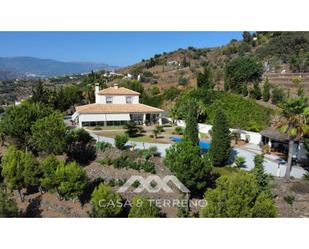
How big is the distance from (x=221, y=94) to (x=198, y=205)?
35427mm

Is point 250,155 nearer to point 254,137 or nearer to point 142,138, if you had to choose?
point 254,137

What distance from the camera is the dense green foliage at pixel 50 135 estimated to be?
3303 centimetres

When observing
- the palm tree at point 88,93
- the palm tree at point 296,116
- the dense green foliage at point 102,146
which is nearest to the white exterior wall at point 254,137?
the palm tree at point 296,116

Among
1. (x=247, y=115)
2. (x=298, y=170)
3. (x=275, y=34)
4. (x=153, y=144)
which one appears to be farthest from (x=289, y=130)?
(x=275, y=34)

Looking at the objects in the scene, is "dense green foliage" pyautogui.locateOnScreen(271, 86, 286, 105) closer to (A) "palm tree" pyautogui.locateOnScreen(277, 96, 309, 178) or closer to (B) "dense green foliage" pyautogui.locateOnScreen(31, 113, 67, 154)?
(A) "palm tree" pyautogui.locateOnScreen(277, 96, 309, 178)

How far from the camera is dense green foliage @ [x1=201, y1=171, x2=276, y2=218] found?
21.8m

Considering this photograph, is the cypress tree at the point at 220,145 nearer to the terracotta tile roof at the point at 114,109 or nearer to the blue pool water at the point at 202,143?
the blue pool water at the point at 202,143

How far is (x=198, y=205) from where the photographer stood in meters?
28.3

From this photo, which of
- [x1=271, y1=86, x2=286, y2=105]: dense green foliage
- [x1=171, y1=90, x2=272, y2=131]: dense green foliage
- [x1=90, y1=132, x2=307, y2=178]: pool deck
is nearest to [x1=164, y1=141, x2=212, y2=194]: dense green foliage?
[x1=90, y1=132, x2=307, y2=178]: pool deck

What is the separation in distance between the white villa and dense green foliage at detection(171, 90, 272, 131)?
4.39 metres

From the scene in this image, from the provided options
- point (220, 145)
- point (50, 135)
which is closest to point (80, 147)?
point (50, 135)

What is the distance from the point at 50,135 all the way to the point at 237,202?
20.4 meters

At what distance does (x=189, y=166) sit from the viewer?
28000mm

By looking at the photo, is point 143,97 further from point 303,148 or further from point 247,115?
point 303,148
